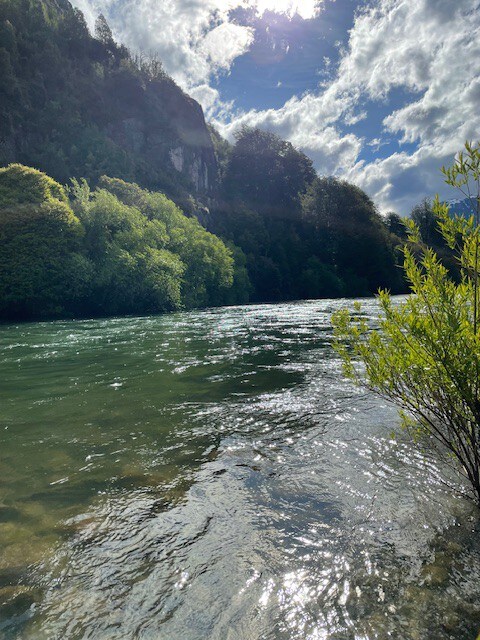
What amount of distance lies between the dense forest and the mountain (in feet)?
1.05

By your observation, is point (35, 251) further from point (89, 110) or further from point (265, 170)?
point (265, 170)

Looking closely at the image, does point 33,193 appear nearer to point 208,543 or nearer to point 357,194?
point 208,543

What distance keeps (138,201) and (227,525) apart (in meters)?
52.9

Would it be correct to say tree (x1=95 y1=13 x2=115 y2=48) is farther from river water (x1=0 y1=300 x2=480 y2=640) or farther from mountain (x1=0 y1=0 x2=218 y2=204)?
river water (x1=0 y1=300 x2=480 y2=640)

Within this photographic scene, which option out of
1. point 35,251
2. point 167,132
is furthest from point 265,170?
point 35,251

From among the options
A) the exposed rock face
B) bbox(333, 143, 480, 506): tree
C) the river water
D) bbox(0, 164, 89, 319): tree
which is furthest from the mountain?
bbox(333, 143, 480, 506): tree

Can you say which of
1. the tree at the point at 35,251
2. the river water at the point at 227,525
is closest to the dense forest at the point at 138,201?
the tree at the point at 35,251

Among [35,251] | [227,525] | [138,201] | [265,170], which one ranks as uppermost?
[265,170]

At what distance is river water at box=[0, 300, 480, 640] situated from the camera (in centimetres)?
274

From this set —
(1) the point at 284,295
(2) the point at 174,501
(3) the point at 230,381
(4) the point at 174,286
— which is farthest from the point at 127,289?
(1) the point at 284,295

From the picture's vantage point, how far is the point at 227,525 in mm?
3896

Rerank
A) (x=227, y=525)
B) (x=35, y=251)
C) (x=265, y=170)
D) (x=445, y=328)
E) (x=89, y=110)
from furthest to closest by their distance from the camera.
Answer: (x=265, y=170), (x=89, y=110), (x=35, y=251), (x=227, y=525), (x=445, y=328)

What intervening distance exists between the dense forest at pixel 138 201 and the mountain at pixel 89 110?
0.32 m

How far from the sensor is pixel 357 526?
151 inches
